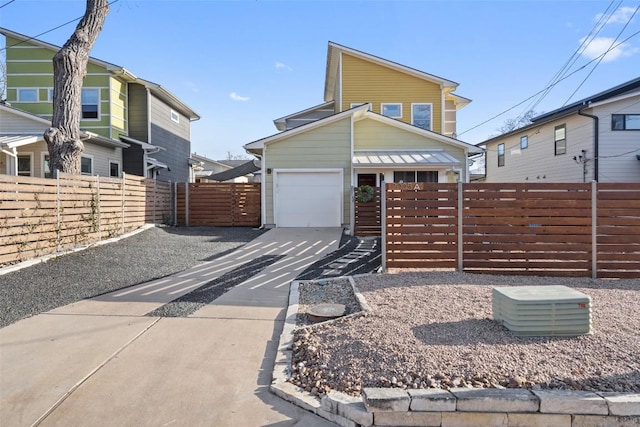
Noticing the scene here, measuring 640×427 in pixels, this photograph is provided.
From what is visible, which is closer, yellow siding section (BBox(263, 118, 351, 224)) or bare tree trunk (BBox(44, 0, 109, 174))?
bare tree trunk (BBox(44, 0, 109, 174))

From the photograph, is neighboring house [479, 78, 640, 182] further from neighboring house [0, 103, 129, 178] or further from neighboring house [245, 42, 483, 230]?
neighboring house [0, 103, 129, 178]

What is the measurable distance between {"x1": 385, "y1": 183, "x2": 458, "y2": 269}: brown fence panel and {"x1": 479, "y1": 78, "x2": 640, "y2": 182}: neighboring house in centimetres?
1315

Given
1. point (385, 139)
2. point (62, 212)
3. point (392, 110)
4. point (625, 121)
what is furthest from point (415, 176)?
point (62, 212)

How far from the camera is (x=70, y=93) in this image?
33.4ft

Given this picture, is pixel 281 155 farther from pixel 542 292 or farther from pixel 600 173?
pixel 600 173

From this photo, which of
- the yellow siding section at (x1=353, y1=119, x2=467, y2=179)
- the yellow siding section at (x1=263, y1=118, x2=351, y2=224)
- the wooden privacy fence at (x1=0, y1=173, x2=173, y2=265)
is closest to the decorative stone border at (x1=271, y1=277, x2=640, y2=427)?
the wooden privacy fence at (x1=0, y1=173, x2=173, y2=265)

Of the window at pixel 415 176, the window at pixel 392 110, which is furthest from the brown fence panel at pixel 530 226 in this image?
the window at pixel 392 110

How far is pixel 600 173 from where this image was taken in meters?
16.2

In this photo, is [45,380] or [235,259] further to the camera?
[235,259]

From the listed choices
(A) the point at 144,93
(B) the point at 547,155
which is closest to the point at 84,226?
(A) the point at 144,93

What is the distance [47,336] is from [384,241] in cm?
477

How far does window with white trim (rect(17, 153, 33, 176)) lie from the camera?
1443 cm

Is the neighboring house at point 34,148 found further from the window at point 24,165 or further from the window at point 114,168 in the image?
the window at point 114,168

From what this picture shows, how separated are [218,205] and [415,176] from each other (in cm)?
744
